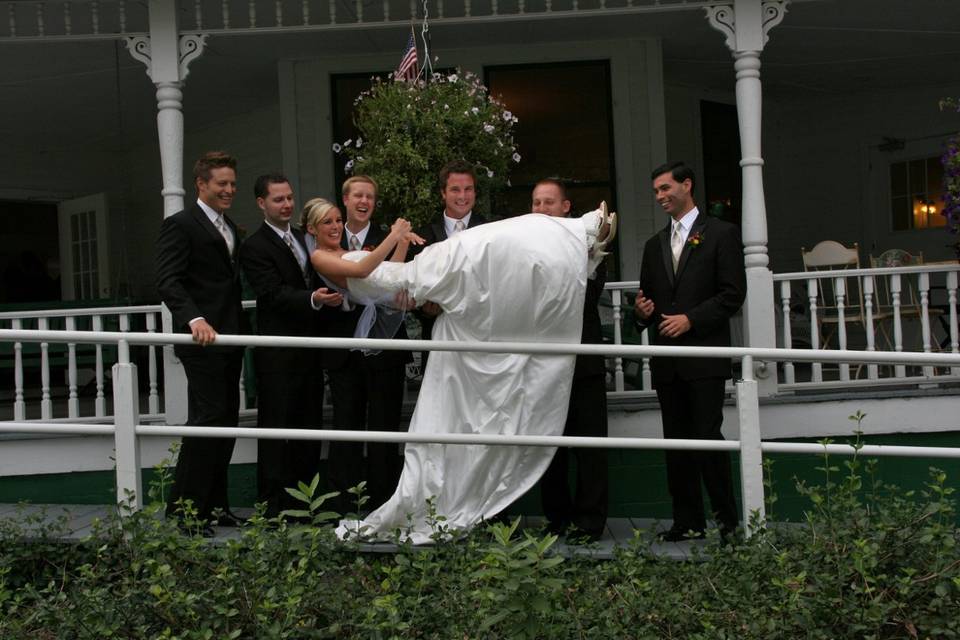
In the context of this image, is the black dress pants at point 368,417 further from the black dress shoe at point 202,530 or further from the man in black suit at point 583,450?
the man in black suit at point 583,450

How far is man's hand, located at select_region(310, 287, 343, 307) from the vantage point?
15.9 feet

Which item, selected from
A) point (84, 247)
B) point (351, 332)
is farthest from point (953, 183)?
point (84, 247)

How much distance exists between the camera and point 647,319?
16.8ft

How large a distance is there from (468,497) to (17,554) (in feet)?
6.58

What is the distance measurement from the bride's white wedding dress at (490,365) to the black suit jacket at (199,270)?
2.66 feet

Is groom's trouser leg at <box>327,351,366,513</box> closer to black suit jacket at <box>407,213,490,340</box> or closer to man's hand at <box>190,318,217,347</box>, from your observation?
black suit jacket at <box>407,213,490,340</box>

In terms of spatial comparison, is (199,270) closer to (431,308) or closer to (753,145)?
(431,308)

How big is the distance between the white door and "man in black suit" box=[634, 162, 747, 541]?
8.31 meters

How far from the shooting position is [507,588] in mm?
3527

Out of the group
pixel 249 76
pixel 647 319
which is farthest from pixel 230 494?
pixel 249 76

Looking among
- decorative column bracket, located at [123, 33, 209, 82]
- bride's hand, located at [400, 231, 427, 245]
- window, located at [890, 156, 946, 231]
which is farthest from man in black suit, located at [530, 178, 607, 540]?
window, located at [890, 156, 946, 231]

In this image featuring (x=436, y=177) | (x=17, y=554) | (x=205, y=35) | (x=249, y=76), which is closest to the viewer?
(x=17, y=554)

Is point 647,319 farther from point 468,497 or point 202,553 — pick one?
point 202,553

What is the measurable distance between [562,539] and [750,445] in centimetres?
101
